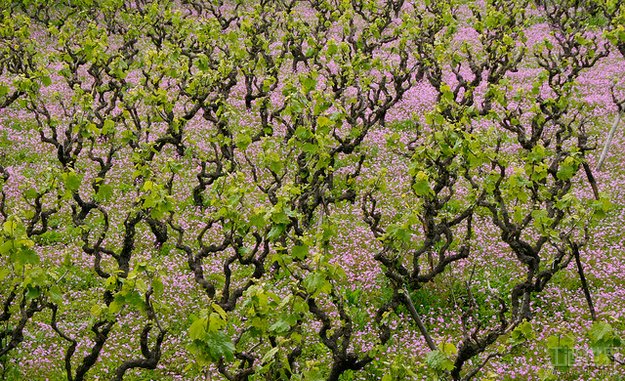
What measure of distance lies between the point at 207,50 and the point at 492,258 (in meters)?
15.0

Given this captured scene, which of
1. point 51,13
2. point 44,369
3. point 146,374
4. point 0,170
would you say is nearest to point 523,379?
point 146,374

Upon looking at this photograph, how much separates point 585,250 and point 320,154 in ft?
22.4

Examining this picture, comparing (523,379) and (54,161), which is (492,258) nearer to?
(523,379)

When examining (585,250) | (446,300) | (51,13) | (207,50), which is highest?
(51,13)

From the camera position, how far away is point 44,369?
10.7 metres

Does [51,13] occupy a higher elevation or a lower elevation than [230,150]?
higher

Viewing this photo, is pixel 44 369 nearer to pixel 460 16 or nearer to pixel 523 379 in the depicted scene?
pixel 523 379

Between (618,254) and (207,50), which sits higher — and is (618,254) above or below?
below

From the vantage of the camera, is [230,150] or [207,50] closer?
[230,150]

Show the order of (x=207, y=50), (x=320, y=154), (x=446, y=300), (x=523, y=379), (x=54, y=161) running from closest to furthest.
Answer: (x=523, y=379) < (x=320, y=154) < (x=446, y=300) < (x=54, y=161) < (x=207, y=50)

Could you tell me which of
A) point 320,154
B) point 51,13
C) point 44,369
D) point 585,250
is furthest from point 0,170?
point 51,13

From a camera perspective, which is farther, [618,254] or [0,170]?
[0,170]

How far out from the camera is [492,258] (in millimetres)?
14008


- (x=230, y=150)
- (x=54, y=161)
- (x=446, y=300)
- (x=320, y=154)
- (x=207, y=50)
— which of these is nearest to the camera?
(x=320, y=154)
